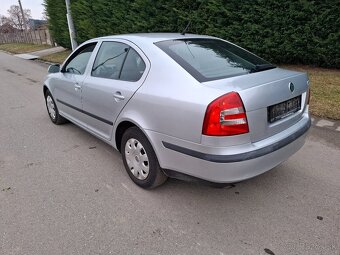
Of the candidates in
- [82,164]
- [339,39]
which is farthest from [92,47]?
[339,39]

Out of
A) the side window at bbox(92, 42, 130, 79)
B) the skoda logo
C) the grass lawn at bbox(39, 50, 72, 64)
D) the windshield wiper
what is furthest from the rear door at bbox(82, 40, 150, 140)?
the grass lawn at bbox(39, 50, 72, 64)

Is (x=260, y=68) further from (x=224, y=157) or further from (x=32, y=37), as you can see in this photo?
(x=32, y=37)

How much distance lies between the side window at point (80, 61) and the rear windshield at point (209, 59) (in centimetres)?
133

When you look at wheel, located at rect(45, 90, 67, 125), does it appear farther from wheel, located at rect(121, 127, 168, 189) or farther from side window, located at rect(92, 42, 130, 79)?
wheel, located at rect(121, 127, 168, 189)

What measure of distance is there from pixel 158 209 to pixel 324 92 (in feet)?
15.4

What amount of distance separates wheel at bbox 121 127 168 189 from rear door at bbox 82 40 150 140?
307 mm

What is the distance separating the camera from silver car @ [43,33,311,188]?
226cm

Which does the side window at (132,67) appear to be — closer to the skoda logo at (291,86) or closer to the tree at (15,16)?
the skoda logo at (291,86)

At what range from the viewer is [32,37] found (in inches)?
1437

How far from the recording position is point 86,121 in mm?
3854

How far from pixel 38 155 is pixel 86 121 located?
2.67 ft

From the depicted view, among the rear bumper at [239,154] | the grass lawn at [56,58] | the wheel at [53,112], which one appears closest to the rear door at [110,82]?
the rear bumper at [239,154]

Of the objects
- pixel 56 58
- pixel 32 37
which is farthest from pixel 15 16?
pixel 56 58

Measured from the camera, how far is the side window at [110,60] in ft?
10.6
